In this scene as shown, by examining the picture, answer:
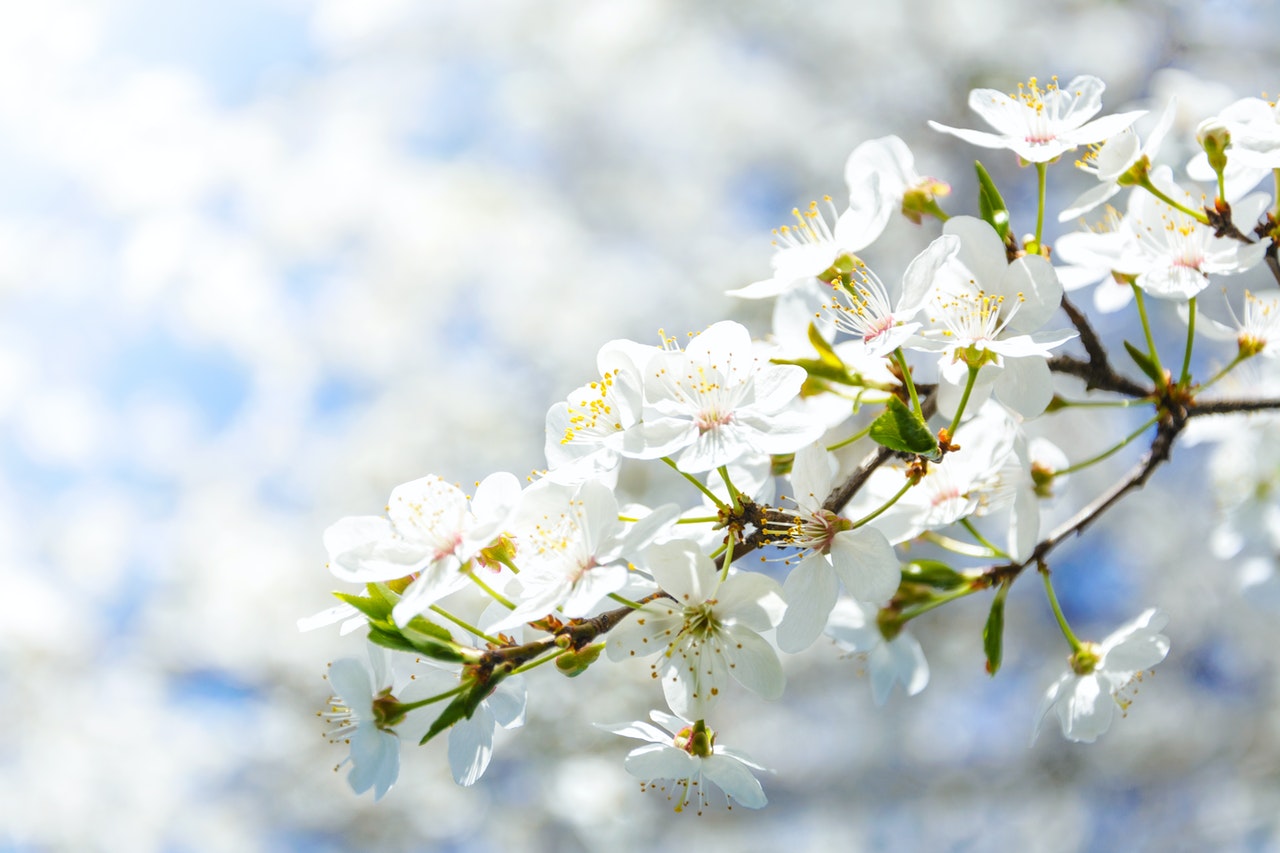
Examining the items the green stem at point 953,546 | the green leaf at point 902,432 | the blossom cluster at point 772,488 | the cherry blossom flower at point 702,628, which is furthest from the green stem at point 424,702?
the green stem at point 953,546

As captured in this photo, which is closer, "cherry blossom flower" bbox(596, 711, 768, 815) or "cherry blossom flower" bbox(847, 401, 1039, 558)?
"cherry blossom flower" bbox(596, 711, 768, 815)

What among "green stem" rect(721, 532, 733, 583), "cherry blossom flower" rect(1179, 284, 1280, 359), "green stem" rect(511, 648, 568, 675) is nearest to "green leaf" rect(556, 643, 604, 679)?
"green stem" rect(511, 648, 568, 675)

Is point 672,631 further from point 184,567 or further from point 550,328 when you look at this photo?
point 184,567

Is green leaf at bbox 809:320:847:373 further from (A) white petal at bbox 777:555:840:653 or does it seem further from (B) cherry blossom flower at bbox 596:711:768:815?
(B) cherry blossom flower at bbox 596:711:768:815

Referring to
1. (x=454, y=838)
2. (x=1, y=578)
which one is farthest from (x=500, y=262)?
(x=1, y=578)

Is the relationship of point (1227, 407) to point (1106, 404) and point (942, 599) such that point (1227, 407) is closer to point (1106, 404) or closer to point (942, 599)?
point (1106, 404)

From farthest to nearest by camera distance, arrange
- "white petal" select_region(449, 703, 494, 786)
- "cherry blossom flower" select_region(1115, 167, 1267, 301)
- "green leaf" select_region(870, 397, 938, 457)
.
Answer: "cherry blossom flower" select_region(1115, 167, 1267, 301)
"white petal" select_region(449, 703, 494, 786)
"green leaf" select_region(870, 397, 938, 457)
